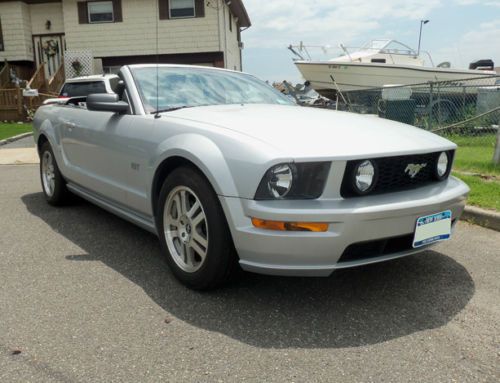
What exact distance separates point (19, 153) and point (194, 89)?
8141 mm

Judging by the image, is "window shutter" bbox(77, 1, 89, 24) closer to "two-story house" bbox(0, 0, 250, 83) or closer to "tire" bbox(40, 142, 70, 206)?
"two-story house" bbox(0, 0, 250, 83)

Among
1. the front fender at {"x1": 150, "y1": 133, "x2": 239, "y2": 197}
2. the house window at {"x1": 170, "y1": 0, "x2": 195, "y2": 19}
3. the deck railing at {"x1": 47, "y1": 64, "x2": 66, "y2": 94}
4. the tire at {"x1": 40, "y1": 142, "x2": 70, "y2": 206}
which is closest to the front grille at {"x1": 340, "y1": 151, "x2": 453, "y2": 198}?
the front fender at {"x1": 150, "y1": 133, "x2": 239, "y2": 197}

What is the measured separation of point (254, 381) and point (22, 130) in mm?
14953

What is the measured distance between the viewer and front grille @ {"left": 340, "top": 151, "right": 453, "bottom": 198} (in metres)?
2.63

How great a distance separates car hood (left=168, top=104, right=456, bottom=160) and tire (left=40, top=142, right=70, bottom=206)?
233 cm

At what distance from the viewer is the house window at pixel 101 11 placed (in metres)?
19.4

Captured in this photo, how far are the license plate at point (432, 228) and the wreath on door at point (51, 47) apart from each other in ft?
67.5

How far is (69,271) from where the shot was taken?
349 cm

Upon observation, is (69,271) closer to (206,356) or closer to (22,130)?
(206,356)

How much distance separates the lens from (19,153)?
34.8 ft

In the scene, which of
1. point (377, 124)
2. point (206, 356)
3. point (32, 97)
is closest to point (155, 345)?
point (206, 356)

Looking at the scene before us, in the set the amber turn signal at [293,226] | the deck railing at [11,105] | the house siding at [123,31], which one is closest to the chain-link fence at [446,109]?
the amber turn signal at [293,226]

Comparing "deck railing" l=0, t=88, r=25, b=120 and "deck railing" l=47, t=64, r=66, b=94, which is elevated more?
"deck railing" l=47, t=64, r=66, b=94

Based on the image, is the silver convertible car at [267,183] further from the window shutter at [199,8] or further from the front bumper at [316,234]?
the window shutter at [199,8]
